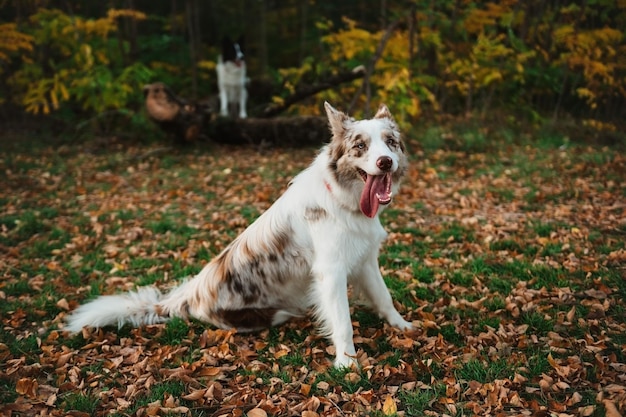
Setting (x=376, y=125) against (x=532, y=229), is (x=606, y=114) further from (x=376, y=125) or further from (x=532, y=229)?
(x=376, y=125)

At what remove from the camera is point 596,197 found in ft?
25.8

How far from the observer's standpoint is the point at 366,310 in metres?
4.73

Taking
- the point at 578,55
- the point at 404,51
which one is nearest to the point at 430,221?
the point at 404,51

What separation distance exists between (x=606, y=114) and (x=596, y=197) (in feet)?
19.3

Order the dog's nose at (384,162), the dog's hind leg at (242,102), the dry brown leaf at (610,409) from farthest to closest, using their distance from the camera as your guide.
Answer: the dog's hind leg at (242,102)
the dog's nose at (384,162)
the dry brown leaf at (610,409)

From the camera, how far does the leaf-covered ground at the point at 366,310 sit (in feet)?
11.5

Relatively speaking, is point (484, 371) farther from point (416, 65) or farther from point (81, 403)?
point (416, 65)

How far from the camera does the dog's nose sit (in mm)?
3594

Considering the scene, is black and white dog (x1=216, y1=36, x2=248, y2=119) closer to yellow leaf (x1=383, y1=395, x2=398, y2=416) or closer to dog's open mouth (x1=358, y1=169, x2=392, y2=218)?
dog's open mouth (x1=358, y1=169, x2=392, y2=218)

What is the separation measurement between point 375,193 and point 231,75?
30.2ft

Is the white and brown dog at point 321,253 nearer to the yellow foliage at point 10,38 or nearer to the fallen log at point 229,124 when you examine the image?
the fallen log at point 229,124

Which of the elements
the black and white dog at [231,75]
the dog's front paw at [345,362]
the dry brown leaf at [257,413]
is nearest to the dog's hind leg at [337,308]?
the dog's front paw at [345,362]

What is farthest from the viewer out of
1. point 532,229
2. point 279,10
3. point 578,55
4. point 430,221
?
point 279,10

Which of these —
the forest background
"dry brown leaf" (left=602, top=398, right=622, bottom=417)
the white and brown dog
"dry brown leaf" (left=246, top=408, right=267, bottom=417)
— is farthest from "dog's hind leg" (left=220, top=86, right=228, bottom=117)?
"dry brown leaf" (left=602, top=398, right=622, bottom=417)
